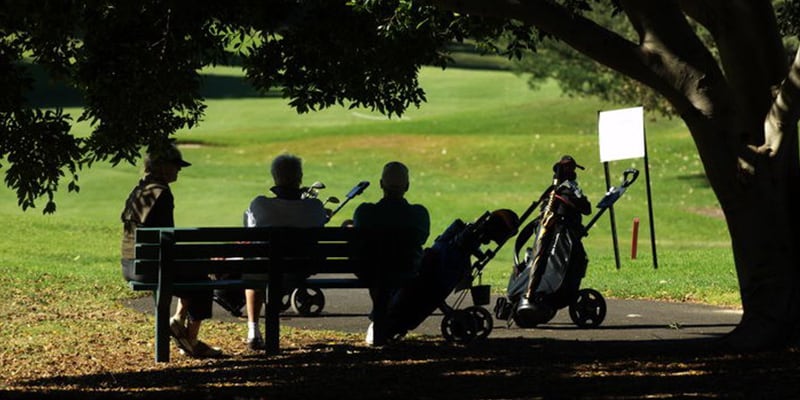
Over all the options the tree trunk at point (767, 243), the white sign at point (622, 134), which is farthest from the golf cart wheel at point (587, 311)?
the white sign at point (622, 134)

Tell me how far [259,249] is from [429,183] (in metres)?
28.3

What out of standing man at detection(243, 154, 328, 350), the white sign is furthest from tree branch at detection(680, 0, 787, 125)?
the white sign

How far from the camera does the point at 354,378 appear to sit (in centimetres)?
1067

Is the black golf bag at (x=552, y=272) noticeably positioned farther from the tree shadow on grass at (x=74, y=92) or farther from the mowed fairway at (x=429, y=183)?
the tree shadow on grass at (x=74, y=92)

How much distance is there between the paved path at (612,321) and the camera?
14258 mm

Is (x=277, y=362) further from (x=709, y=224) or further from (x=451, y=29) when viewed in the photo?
(x=709, y=224)

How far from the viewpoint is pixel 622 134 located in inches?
902

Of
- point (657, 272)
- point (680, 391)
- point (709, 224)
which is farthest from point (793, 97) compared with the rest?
point (709, 224)

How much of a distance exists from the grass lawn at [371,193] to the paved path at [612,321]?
0.86 metres

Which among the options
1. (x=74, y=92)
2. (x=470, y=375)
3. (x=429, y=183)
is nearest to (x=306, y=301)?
(x=470, y=375)

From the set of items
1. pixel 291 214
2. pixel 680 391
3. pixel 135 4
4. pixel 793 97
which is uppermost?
pixel 135 4

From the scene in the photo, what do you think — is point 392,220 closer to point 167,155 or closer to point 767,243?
point 167,155

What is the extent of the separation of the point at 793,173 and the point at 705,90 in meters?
0.98

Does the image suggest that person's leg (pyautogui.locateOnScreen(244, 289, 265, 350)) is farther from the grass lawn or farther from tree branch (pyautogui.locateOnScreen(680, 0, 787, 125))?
tree branch (pyautogui.locateOnScreen(680, 0, 787, 125))
